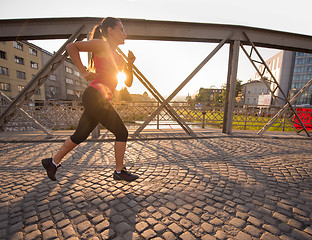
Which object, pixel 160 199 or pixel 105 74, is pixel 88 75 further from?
pixel 160 199

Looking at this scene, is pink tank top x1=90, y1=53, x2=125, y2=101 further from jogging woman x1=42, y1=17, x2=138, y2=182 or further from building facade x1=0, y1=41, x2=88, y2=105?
building facade x1=0, y1=41, x2=88, y2=105

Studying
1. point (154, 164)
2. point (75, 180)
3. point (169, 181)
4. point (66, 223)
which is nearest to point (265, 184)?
point (169, 181)

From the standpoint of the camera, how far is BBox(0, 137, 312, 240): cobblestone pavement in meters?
1.40

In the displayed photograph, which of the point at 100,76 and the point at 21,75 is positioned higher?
the point at 21,75

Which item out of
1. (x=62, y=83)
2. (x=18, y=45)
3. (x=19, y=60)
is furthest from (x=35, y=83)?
(x=62, y=83)

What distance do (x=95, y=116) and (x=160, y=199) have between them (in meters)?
1.35

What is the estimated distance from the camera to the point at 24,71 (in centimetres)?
2961

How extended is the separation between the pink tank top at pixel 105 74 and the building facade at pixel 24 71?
31.9 metres

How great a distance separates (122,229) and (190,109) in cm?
695

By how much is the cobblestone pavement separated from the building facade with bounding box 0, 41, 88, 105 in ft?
103

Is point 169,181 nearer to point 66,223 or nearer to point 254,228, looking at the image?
point 254,228

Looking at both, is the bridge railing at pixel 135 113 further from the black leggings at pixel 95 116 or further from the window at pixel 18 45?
the window at pixel 18 45

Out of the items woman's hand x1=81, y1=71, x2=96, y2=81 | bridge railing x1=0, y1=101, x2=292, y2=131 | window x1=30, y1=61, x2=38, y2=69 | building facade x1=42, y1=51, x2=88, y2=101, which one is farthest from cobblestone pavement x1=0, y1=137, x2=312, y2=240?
building facade x1=42, y1=51, x2=88, y2=101

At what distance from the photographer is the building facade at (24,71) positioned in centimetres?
2564
